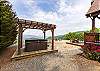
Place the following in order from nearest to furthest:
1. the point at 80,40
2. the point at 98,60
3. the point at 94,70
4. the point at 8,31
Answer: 1. the point at 94,70
2. the point at 98,60
3. the point at 8,31
4. the point at 80,40

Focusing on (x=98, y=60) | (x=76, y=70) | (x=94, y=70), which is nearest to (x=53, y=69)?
(x=76, y=70)

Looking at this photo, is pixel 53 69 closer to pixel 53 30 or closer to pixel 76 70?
pixel 76 70

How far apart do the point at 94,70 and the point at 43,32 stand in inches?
621

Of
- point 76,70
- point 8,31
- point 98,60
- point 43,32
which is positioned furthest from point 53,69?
point 43,32

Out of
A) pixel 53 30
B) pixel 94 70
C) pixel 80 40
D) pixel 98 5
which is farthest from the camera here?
pixel 80 40

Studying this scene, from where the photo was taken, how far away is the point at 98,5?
13.6 meters

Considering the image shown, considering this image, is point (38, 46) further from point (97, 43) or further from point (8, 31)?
point (97, 43)

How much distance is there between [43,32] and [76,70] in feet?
50.9

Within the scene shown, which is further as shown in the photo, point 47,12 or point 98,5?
point 47,12

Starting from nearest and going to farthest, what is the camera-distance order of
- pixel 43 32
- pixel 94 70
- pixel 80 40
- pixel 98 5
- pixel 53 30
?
pixel 94 70 → pixel 98 5 → pixel 53 30 → pixel 43 32 → pixel 80 40

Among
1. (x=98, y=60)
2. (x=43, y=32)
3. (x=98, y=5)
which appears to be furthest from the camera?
(x=43, y=32)

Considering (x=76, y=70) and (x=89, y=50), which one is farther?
(x=89, y=50)

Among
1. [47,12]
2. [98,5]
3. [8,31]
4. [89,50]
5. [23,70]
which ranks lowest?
[23,70]

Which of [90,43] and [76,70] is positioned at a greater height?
[90,43]
